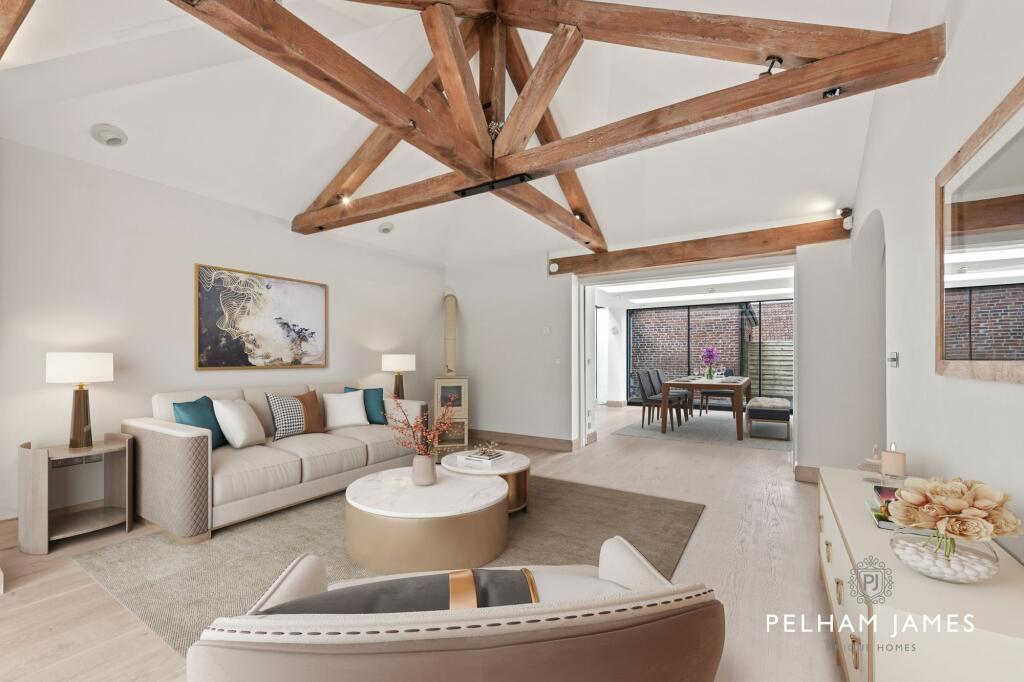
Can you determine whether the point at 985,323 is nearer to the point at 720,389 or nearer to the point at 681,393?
the point at 720,389

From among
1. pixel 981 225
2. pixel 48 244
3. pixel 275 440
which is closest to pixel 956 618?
pixel 981 225

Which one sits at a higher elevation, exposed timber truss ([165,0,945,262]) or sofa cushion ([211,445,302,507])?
exposed timber truss ([165,0,945,262])

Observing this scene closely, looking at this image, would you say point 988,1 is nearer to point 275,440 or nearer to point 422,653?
point 422,653

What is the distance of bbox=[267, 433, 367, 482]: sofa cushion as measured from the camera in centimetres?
347

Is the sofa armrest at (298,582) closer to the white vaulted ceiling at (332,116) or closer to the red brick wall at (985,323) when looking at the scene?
the red brick wall at (985,323)

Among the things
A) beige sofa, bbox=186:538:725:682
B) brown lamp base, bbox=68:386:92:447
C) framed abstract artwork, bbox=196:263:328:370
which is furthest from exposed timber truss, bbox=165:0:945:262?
brown lamp base, bbox=68:386:92:447

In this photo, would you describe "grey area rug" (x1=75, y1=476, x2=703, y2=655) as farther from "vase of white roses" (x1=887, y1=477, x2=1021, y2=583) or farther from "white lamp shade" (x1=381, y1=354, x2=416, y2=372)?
"white lamp shade" (x1=381, y1=354, x2=416, y2=372)

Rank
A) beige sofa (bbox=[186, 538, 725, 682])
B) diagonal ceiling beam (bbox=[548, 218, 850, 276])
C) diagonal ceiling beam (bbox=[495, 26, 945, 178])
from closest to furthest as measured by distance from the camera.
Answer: beige sofa (bbox=[186, 538, 725, 682]), diagonal ceiling beam (bbox=[495, 26, 945, 178]), diagonal ceiling beam (bbox=[548, 218, 850, 276])

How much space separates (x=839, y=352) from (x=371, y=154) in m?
4.90

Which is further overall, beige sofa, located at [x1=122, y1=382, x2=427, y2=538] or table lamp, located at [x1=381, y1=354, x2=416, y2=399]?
table lamp, located at [x1=381, y1=354, x2=416, y2=399]

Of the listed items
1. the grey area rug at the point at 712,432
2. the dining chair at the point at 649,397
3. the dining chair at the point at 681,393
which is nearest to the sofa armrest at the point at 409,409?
the grey area rug at the point at 712,432

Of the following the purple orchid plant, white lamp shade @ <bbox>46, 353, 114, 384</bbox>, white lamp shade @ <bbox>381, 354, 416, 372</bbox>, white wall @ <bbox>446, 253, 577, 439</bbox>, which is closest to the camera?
white lamp shade @ <bbox>46, 353, 114, 384</bbox>

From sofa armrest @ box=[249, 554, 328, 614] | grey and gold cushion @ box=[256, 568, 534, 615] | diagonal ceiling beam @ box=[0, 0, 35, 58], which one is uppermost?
diagonal ceiling beam @ box=[0, 0, 35, 58]

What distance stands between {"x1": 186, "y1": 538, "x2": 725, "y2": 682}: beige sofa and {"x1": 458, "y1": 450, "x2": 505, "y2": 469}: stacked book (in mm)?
2728
